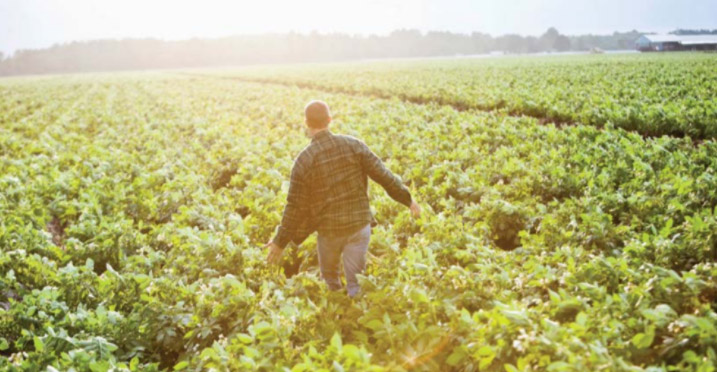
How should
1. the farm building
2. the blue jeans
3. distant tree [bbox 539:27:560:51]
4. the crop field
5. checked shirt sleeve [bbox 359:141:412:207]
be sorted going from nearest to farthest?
the crop field
checked shirt sleeve [bbox 359:141:412:207]
the blue jeans
the farm building
distant tree [bbox 539:27:560:51]

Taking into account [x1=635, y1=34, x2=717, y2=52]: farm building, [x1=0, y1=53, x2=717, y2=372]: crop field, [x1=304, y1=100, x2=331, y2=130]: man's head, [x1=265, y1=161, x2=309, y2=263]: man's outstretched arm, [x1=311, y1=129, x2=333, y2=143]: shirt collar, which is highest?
[x1=635, y1=34, x2=717, y2=52]: farm building

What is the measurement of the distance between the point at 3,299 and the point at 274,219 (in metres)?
3.11

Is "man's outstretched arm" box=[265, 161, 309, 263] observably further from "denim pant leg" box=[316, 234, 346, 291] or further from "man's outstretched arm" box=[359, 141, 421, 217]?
"man's outstretched arm" box=[359, 141, 421, 217]

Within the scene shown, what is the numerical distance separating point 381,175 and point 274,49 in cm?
16228

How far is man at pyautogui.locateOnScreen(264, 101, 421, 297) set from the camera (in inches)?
156

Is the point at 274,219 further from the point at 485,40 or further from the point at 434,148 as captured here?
the point at 485,40

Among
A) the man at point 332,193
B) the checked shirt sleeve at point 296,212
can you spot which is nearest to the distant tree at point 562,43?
the man at point 332,193

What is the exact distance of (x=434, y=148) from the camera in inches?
392

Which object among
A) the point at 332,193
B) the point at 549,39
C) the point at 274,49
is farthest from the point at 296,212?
the point at 549,39

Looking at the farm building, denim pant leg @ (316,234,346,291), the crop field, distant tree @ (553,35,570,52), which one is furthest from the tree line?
denim pant leg @ (316,234,346,291)

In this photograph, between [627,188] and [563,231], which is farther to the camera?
[627,188]

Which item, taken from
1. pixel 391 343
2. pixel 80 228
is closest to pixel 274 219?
pixel 80 228

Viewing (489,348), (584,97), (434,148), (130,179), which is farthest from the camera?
(584,97)

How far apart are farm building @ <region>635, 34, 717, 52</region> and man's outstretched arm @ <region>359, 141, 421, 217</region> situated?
8433 cm
